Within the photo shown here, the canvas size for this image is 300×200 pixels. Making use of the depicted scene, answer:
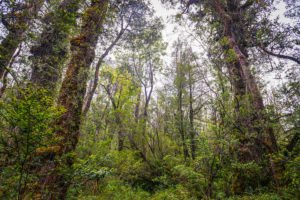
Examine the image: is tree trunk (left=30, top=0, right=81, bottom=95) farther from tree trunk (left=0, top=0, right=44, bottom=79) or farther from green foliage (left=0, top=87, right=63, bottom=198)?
green foliage (left=0, top=87, right=63, bottom=198)

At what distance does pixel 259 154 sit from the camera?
255 inches

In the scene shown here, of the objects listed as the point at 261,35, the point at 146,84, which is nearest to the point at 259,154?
the point at 261,35

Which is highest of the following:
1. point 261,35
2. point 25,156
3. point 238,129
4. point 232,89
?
point 261,35

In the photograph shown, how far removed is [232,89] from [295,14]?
10.6 feet

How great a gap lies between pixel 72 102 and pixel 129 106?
8207 millimetres

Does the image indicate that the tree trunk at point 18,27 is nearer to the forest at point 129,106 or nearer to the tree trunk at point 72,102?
the forest at point 129,106

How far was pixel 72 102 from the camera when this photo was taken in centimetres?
402

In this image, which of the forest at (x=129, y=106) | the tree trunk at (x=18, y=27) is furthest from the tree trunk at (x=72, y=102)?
the tree trunk at (x=18, y=27)

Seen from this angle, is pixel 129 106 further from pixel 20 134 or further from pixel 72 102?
pixel 20 134

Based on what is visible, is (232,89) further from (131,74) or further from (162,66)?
(131,74)

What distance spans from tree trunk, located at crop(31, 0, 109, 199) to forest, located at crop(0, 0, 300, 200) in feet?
0.08

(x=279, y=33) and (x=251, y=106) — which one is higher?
(x=279, y=33)

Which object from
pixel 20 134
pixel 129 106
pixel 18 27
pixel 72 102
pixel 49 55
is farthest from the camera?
pixel 129 106

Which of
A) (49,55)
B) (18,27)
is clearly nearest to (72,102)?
(18,27)
